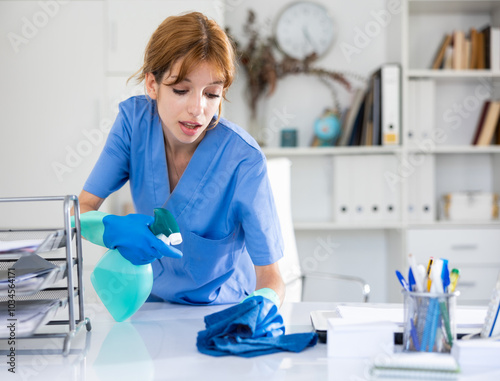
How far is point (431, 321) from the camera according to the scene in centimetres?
80

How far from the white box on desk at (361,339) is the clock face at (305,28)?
230 centimetres

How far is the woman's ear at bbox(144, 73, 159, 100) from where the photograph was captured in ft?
4.12

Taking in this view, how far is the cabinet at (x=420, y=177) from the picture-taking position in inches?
106

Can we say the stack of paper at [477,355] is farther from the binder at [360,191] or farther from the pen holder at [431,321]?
the binder at [360,191]

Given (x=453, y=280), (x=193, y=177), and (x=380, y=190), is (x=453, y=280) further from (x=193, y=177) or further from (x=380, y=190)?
(x=380, y=190)

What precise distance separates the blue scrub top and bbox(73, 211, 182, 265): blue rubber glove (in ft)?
1.02

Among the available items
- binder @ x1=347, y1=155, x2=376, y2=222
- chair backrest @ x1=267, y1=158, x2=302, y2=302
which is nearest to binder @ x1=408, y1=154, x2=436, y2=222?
binder @ x1=347, y1=155, x2=376, y2=222

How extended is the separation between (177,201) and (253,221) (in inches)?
7.6

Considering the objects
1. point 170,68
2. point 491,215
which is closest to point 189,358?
point 170,68

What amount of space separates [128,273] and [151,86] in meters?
0.49

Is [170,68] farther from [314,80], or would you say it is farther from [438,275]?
[314,80]

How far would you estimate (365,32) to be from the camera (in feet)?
9.78

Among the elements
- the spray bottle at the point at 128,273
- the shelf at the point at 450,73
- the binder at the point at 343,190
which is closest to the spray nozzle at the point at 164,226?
the spray bottle at the point at 128,273

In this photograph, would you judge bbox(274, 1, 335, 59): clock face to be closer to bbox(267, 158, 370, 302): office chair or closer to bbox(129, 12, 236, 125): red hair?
bbox(267, 158, 370, 302): office chair
